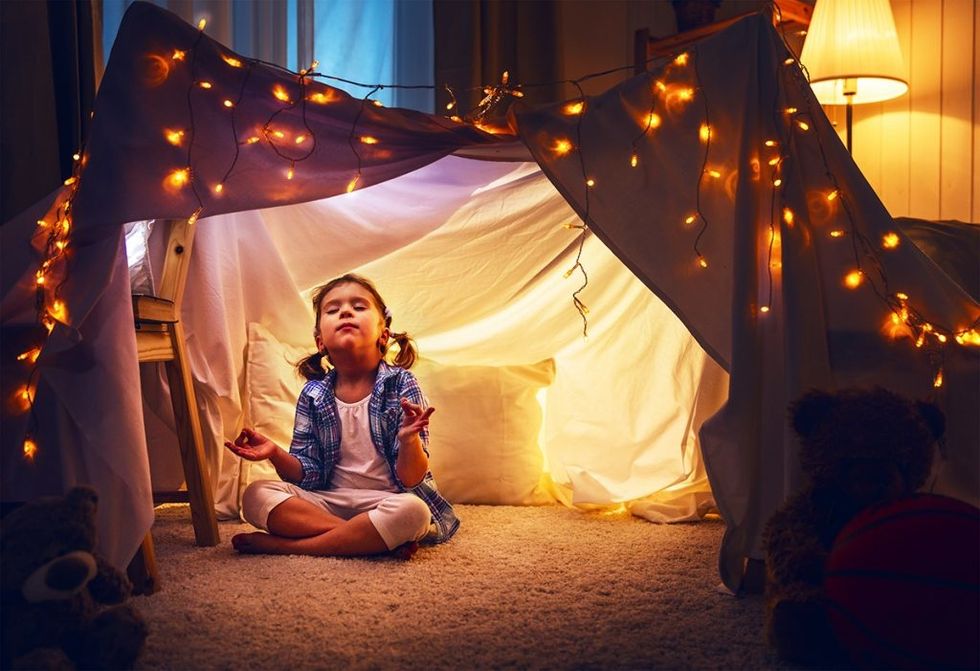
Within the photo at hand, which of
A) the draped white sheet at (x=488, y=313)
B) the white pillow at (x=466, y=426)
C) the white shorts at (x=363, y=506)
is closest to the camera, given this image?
the white shorts at (x=363, y=506)

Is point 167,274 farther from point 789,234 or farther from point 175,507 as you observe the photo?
point 789,234

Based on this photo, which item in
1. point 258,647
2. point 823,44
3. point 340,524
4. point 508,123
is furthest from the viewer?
point 823,44

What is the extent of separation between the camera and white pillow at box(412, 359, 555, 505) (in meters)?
2.32

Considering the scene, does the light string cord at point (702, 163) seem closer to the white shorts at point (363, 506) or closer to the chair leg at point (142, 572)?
the white shorts at point (363, 506)

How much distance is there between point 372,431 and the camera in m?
2.00

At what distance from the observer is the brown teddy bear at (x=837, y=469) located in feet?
4.30

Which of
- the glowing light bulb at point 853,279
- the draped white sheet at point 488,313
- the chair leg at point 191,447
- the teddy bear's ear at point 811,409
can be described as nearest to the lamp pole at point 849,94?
the draped white sheet at point 488,313

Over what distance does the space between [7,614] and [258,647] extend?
309 mm

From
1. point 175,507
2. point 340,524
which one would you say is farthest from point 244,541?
point 175,507

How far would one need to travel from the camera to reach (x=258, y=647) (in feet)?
4.22

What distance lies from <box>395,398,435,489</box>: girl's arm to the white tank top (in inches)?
3.0

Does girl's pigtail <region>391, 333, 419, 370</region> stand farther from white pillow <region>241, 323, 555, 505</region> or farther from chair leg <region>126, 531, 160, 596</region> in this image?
chair leg <region>126, 531, 160, 596</region>

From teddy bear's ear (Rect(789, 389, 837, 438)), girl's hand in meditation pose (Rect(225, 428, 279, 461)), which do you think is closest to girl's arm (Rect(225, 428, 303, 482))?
girl's hand in meditation pose (Rect(225, 428, 279, 461))

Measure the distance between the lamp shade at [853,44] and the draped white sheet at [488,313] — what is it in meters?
0.80
